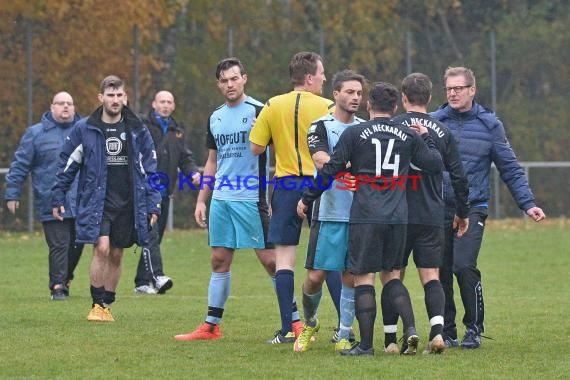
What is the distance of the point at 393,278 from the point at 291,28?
757 inches

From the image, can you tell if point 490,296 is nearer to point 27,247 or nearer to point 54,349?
point 54,349

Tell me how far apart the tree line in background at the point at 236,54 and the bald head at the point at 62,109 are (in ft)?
28.7

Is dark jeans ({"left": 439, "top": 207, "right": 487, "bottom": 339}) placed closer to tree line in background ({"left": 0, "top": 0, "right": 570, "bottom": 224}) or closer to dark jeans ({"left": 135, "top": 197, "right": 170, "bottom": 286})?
dark jeans ({"left": 135, "top": 197, "right": 170, "bottom": 286})

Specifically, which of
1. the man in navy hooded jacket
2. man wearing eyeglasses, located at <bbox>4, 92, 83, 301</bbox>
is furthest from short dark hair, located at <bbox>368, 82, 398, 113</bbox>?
man wearing eyeglasses, located at <bbox>4, 92, 83, 301</bbox>

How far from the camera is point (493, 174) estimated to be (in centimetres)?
2584

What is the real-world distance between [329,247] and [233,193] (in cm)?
109

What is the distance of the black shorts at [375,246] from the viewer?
29.9 feet

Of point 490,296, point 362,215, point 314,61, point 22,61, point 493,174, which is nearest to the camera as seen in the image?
point 362,215

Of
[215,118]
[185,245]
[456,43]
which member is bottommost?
[185,245]

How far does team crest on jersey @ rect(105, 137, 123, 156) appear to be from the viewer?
11633 millimetres

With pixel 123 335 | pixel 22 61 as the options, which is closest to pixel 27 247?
pixel 22 61

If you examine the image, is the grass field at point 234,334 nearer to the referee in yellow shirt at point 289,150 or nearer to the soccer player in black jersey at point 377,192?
the soccer player in black jersey at point 377,192

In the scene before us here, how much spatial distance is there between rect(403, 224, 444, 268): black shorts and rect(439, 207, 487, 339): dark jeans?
51 cm

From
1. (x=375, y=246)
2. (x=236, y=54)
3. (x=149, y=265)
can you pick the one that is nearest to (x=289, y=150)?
(x=375, y=246)
